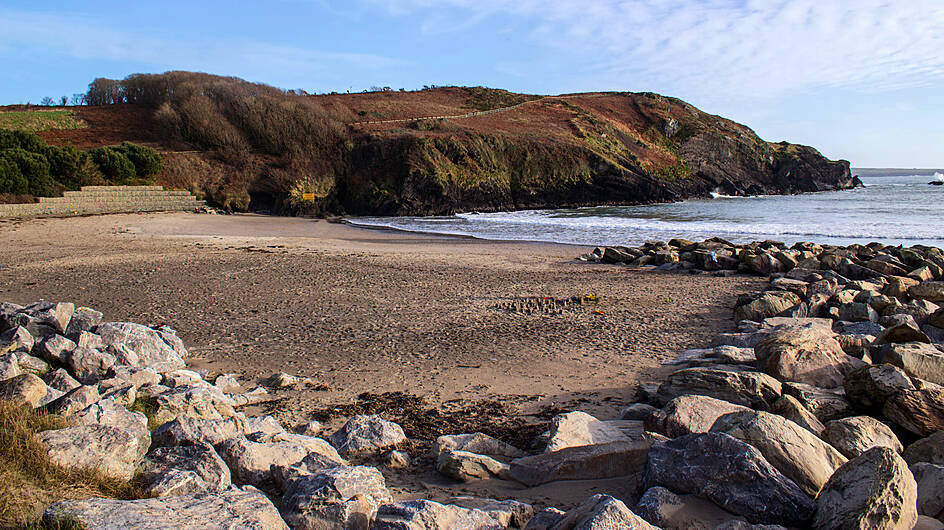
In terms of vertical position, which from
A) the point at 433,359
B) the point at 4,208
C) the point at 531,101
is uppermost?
the point at 531,101

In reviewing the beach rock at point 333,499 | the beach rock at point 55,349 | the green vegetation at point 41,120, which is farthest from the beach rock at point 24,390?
the green vegetation at point 41,120

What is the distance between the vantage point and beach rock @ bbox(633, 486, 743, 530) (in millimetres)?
2926

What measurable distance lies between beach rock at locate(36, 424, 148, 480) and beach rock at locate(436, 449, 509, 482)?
1680mm

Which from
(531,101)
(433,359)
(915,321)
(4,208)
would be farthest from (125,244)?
(531,101)

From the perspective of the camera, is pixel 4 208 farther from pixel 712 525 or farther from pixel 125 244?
pixel 712 525

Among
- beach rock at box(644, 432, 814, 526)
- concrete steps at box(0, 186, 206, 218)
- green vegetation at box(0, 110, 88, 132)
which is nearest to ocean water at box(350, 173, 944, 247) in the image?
concrete steps at box(0, 186, 206, 218)

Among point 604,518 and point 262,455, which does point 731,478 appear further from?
point 262,455

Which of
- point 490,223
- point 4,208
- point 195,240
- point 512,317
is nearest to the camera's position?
point 512,317

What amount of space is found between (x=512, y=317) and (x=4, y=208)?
23.5m

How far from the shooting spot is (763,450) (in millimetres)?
3316

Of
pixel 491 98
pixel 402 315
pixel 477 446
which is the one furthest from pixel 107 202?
pixel 491 98

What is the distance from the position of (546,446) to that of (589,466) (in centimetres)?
41

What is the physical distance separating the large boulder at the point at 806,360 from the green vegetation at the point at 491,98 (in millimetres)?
58515

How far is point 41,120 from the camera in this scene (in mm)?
40656
